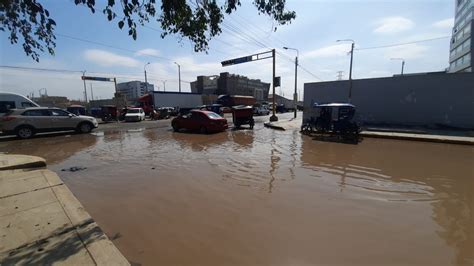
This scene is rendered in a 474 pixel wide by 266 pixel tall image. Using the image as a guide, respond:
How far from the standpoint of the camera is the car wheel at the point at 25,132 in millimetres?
14270

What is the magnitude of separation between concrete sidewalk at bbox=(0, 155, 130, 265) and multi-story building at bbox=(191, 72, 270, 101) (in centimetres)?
8679

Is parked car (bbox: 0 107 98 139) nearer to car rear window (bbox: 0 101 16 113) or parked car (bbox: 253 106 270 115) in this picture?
car rear window (bbox: 0 101 16 113)

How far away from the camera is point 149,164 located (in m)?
8.34

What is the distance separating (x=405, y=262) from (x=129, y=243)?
3705 mm

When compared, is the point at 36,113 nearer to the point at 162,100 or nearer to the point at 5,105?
the point at 5,105

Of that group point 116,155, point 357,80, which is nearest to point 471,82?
point 357,80

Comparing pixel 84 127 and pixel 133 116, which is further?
pixel 133 116

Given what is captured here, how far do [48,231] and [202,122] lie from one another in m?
13.9

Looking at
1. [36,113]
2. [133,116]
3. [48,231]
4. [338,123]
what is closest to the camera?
[48,231]

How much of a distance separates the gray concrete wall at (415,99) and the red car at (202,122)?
1167 cm

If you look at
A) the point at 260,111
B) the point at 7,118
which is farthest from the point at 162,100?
the point at 7,118

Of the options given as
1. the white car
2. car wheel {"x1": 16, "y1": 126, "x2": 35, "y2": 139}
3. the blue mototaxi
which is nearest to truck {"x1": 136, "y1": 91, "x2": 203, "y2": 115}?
the white car

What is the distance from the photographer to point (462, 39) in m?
63.8

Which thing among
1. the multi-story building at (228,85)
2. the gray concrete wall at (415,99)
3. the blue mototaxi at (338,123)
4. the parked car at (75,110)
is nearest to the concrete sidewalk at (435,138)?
the blue mototaxi at (338,123)
